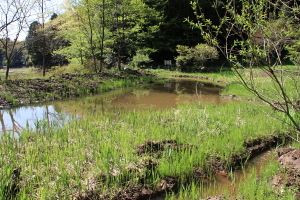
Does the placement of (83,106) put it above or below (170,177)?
above

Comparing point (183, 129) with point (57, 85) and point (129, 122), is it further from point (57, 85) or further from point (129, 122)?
point (57, 85)

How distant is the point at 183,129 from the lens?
15.3 ft

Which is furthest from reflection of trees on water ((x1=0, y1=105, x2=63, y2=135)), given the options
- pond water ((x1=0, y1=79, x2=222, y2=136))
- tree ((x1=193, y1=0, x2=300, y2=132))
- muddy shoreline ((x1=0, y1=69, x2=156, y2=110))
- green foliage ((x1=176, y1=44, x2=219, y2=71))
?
green foliage ((x1=176, y1=44, x2=219, y2=71))

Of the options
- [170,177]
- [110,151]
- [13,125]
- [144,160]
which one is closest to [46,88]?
[13,125]

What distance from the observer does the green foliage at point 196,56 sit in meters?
19.8

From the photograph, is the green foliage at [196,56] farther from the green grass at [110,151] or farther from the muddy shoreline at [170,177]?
the muddy shoreline at [170,177]

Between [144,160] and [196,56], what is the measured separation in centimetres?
1769

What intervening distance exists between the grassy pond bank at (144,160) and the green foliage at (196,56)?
48.9 feet

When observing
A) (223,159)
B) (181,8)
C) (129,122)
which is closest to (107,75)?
(129,122)

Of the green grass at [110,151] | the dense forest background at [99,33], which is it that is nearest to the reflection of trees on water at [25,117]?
the green grass at [110,151]

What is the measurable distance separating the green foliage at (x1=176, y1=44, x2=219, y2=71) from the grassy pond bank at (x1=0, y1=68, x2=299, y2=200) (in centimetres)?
1492

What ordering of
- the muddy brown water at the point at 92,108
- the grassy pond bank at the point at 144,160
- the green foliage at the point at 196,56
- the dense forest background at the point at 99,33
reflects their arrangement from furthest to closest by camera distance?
the green foliage at the point at 196,56, the dense forest background at the point at 99,33, the muddy brown water at the point at 92,108, the grassy pond bank at the point at 144,160

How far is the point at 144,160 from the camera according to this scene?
3.43 meters

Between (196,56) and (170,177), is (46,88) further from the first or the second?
(196,56)
